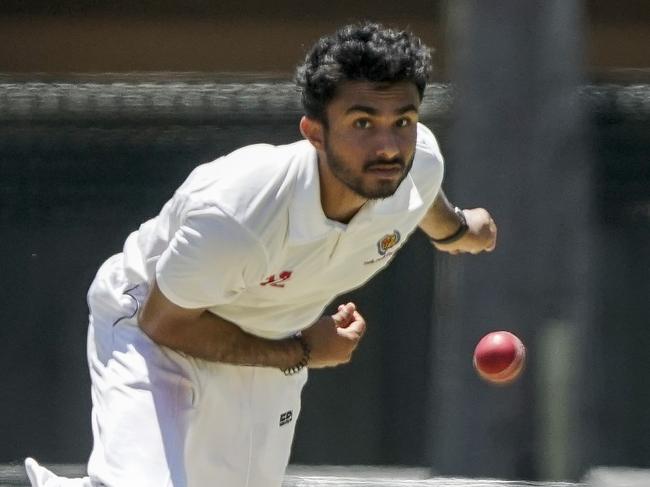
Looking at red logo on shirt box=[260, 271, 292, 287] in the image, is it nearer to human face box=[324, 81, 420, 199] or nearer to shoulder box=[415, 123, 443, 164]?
human face box=[324, 81, 420, 199]

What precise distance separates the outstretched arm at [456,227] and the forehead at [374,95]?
23.4 inches

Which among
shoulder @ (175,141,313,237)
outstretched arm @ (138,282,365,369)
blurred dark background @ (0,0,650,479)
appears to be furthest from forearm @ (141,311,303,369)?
blurred dark background @ (0,0,650,479)

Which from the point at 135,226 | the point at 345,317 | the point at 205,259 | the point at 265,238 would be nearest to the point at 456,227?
the point at 345,317

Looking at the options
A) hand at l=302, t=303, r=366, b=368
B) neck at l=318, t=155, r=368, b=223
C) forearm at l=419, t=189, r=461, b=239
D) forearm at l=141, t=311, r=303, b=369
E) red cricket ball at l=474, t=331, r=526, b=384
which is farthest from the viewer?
red cricket ball at l=474, t=331, r=526, b=384

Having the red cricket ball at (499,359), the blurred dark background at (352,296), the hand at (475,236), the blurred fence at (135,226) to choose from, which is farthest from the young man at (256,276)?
the blurred fence at (135,226)

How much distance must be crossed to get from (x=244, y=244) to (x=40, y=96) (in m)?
3.81

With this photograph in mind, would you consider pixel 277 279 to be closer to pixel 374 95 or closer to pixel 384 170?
pixel 384 170

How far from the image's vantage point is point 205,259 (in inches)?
150

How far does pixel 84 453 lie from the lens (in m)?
7.40

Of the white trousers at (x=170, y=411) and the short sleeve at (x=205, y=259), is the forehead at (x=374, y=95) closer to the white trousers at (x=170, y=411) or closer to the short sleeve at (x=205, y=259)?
the short sleeve at (x=205, y=259)

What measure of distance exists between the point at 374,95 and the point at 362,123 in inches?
2.6

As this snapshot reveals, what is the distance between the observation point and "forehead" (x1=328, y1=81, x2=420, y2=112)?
152 inches

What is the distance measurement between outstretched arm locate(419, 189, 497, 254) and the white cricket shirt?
0.88 ft

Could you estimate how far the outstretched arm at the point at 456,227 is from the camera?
4504 millimetres
